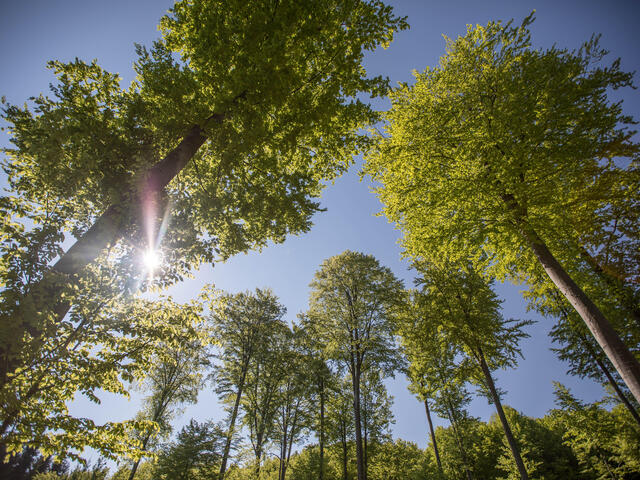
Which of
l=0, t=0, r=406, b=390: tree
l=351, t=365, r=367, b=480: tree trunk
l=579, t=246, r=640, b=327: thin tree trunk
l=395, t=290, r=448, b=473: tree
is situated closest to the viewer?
l=0, t=0, r=406, b=390: tree

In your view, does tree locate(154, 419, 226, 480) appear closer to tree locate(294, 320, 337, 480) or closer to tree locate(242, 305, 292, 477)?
tree locate(242, 305, 292, 477)

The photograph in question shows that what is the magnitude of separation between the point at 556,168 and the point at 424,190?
115 inches

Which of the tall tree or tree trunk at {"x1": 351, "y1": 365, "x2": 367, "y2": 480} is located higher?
the tall tree

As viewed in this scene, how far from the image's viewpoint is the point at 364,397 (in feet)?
69.2

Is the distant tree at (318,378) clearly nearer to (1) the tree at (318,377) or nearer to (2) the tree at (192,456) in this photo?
(1) the tree at (318,377)

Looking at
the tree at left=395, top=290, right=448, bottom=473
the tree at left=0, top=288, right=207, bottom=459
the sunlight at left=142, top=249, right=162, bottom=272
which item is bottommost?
the tree at left=0, top=288, right=207, bottom=459

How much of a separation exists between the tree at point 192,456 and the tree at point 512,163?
14.5m

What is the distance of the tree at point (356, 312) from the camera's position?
14266 millimetres

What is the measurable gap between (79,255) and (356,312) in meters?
13.9

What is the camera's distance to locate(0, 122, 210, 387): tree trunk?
122 inches

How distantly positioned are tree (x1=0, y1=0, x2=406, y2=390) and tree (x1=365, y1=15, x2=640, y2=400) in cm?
228

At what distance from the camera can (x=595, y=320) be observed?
17.2 ft

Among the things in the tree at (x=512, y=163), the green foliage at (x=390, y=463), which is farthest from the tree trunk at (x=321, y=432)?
the tree at (x=512, y=163)

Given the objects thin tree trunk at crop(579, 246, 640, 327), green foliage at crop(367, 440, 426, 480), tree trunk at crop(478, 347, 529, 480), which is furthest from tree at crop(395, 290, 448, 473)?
green foliage at crop(367, 440, 426, 480)
